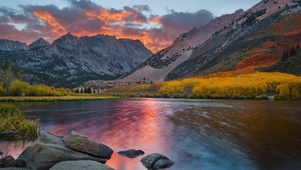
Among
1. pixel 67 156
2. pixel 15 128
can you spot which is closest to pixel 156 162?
pixel 67 156

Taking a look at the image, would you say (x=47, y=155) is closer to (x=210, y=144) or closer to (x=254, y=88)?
(x=210, y=144)

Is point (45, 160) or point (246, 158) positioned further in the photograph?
point (246, 158)

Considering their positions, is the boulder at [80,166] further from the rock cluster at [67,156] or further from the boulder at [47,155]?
the boulder at [47,155]

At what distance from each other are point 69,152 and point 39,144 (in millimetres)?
1888

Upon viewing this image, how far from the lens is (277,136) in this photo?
32812 millimetres

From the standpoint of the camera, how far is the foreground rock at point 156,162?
2000 cm

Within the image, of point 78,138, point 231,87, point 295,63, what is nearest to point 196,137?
point 78,138

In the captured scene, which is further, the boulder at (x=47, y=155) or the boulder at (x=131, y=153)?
the boulder at (x=131, y=153)

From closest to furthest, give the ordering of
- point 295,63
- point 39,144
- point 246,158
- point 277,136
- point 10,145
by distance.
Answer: point 39,144
point 246,158
point 10,145
point 277,136
point 295,63

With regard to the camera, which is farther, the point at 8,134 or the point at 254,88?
the point at 254,88

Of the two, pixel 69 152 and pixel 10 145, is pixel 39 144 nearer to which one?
pixel 69 152

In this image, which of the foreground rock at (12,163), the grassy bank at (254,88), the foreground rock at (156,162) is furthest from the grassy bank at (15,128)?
the grassy bank at (254,88)

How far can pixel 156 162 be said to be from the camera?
2041cm

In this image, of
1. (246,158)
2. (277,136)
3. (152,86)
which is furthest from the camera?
(152,86)
